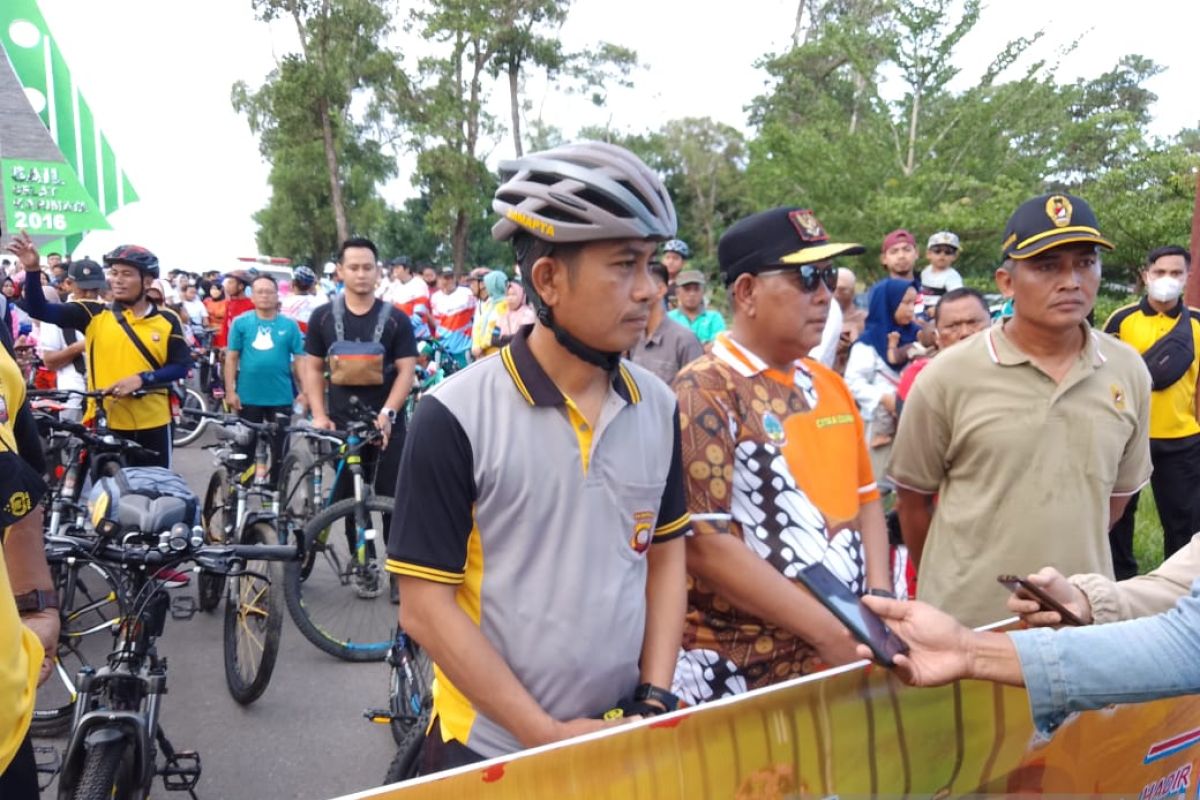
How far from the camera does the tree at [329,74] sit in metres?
30.5

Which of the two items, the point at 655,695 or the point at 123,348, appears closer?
the point at 655,695

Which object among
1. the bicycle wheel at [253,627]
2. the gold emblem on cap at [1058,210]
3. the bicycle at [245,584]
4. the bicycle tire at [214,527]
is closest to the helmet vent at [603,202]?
the gold emblem on cap at [1058,210]

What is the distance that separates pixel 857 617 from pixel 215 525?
5.29 meters

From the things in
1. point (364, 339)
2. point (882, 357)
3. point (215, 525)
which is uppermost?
point (364, 339)

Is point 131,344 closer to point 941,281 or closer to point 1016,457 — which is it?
point 1016,457

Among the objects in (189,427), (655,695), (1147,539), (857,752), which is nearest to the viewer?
(857,752)

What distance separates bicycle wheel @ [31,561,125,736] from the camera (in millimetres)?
3854

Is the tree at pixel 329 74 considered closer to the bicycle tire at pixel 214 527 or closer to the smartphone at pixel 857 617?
the bicycle tire at pixel 214 527

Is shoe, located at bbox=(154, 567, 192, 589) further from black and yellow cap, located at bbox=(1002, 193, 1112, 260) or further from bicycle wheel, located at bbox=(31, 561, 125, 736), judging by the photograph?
black and yellow cap, located at bbox=(1002, 193, 1112, 260)

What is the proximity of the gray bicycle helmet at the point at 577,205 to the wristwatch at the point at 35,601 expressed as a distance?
139cm

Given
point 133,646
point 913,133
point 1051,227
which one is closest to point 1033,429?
point 1051,227

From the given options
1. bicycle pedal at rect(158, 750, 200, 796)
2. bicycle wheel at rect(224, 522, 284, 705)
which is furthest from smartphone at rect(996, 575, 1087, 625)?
bicycle wheel at rect(224, 522, 284, 705)

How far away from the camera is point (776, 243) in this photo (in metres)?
2.45

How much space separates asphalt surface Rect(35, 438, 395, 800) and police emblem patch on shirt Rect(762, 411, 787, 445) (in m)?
2.60
